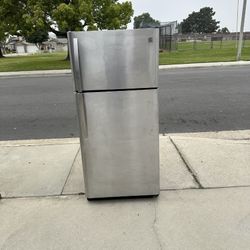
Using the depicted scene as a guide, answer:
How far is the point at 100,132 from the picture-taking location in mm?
3041

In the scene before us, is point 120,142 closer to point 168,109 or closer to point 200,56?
point 168,109

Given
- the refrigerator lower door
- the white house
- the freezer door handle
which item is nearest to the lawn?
the refrigerator lower door

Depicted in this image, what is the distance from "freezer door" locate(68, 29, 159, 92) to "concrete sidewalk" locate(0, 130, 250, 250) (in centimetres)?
117

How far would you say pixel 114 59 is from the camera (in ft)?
9.18

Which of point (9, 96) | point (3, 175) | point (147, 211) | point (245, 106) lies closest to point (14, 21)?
point (9, 96)

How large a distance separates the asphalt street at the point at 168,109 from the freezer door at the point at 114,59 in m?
3.08

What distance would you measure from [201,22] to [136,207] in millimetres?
118102

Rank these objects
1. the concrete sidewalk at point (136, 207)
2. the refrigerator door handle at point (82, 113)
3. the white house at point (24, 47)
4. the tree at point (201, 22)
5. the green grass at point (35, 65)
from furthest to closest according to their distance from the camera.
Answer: the tree at point (201, 22) → the white house at point (24, 47) → the green grass at point (35, 65) → the refrigerator door handle at point (82, 113) → the concrete sidewalk at point (136, 207)

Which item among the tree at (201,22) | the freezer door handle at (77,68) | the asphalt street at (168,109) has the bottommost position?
the tree at (201,22)

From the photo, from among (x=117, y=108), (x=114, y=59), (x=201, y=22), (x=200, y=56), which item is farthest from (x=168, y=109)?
(x=201, y=22)

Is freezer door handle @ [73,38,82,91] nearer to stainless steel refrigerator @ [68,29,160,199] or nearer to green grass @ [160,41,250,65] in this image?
stainless steel refrigerator @ [68,29,160,199]

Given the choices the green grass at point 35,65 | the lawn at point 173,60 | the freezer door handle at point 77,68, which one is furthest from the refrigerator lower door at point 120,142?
the green grass at point 35,65

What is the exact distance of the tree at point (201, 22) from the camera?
4446 inches

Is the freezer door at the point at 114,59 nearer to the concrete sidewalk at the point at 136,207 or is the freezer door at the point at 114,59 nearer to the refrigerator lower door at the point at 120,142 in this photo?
the refrigerator lower door at the point at 120,142
